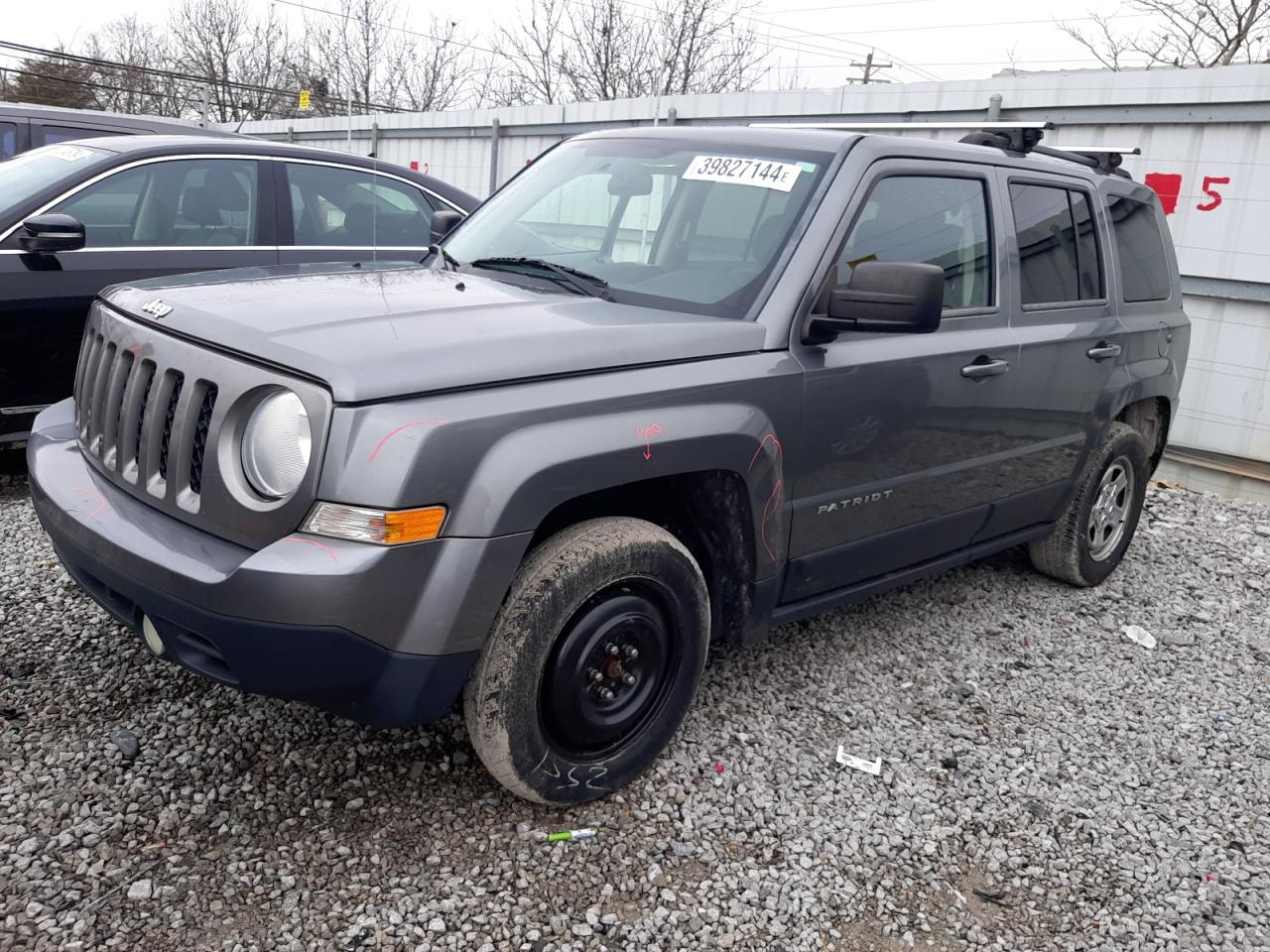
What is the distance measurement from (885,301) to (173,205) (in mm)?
4046

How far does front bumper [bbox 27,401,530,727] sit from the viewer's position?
2.26m

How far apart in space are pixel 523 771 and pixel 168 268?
379 cm

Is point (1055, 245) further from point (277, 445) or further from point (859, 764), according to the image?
point (277, 445)

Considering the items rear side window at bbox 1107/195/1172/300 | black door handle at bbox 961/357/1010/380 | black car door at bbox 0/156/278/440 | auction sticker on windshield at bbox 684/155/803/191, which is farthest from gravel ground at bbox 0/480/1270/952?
rear side window at bbox 1107/195/1172/300

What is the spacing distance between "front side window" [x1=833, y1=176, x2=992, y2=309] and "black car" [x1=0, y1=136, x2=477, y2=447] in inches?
93.8

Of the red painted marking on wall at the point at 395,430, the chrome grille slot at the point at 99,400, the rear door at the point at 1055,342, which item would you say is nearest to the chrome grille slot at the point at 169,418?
the chrome grille slot at the point at 99,400

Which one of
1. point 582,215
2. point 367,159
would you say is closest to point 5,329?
point 367,159

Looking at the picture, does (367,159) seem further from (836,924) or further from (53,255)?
(836,924)

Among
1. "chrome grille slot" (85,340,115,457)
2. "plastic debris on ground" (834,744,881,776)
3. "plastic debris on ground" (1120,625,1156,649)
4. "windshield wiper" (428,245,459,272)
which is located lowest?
"plastic debris on ground" (1120,625,1156,649)

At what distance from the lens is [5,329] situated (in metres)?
4.73

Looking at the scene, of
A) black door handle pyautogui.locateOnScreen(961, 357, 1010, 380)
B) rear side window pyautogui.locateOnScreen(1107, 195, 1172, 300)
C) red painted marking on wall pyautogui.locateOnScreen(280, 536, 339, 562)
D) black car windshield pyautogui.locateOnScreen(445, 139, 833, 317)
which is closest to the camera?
red painted marking on wall pyautogui.locateOnScreen(280, 536, 339, 562)

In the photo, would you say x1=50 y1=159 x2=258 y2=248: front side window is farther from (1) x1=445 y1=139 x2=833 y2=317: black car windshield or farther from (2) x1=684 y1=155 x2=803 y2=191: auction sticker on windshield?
(2) x1=684 y1=155 x2=803 y2=191: auction sticker on windshield

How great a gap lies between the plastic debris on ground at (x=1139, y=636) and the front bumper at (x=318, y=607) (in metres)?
3.34

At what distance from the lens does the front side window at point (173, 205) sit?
5137mm
